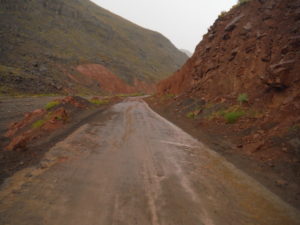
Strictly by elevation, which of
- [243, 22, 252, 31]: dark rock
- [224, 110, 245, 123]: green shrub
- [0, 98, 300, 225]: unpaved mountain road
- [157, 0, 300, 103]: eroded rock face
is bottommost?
[0, 98, 300, 225]: unpaved mountain road

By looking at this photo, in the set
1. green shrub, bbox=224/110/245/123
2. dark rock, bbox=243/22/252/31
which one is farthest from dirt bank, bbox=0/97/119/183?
dark rock, bbox=243/22/252/31

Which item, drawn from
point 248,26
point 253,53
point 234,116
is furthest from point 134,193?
point 248,26

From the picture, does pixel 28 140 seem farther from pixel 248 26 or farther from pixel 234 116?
pixel 248 26

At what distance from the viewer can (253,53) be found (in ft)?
46.6

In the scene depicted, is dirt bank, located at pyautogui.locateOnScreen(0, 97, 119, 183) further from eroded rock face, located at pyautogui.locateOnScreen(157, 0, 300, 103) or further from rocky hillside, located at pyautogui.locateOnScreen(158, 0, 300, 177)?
eroded rock face, located at pyautogui.locateOnScreen(157, 0, 300, 103)

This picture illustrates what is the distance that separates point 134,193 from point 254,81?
1127cm

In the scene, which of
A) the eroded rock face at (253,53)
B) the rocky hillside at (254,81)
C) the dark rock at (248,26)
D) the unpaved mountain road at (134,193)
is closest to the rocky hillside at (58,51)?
the eroded rock face at (253,53)

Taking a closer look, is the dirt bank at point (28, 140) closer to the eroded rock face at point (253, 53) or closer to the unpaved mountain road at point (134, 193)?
the unpaved mountain road at point (134, 193)

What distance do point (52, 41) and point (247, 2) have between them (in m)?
48.3

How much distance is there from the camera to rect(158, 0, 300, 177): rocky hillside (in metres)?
7.48

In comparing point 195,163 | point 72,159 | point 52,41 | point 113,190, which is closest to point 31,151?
point 72,159

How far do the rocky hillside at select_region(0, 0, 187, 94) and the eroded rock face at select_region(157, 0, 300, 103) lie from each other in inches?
945

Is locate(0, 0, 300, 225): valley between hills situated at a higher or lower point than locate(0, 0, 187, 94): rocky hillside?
lower

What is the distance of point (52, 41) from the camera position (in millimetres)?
53688
